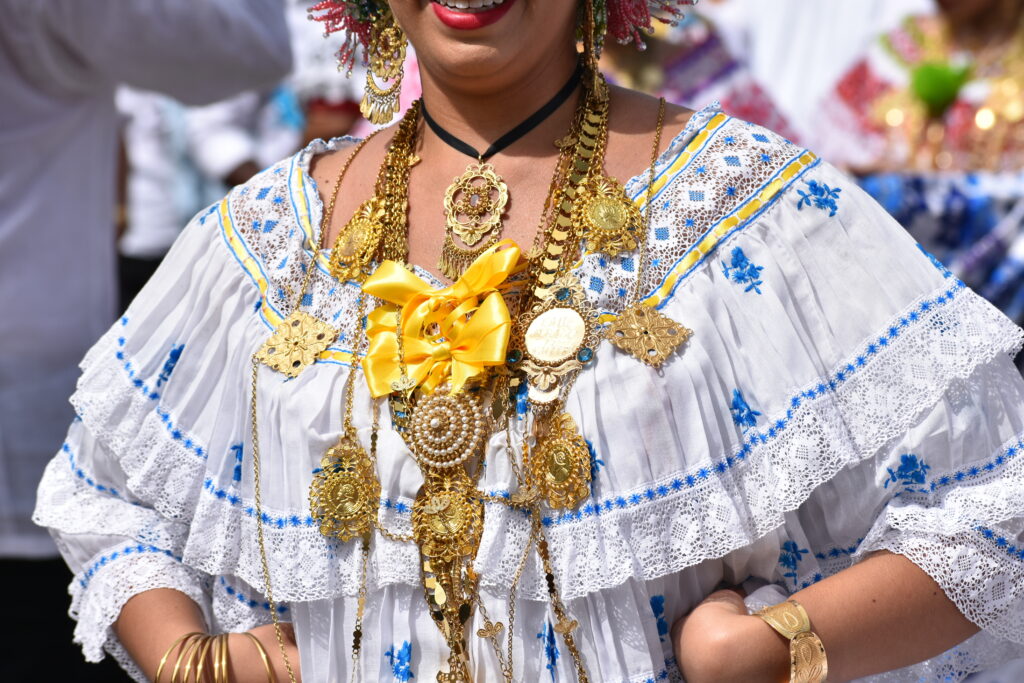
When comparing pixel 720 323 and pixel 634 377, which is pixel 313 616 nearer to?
pixel 634 377

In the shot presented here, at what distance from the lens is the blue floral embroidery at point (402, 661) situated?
171 cm

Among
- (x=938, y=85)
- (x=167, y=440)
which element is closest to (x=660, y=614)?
(x=167, y=440)

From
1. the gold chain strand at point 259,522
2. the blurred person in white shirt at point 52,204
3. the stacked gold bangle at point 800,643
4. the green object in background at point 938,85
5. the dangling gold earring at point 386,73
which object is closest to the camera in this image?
the stacked gold bangle at point 800,643

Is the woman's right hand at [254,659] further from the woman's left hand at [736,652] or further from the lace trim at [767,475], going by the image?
the woman's left hand at [736,652]

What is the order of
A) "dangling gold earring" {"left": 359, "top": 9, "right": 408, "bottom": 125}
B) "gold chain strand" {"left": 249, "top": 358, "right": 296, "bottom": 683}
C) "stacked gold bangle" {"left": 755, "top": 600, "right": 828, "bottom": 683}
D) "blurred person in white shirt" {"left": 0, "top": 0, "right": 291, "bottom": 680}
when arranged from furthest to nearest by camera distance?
"blurred person in white shirt" {"left": 0, "top": 0, "right": 291, "bottom": 680}, "dangling gold earring" {"left": 359, "top": 9, "right": 408, "bottom": 125}, "gold chain strand" {"left": 249, "top": 358, "right": 296, "bottom": 683}, "stacked gold bangle" {"left": 755, "top": 600, "right": 828, "bottom": 683}

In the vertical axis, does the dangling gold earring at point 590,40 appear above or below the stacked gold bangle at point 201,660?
above

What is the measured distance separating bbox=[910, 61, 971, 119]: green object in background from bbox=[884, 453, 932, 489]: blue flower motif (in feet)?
13.5

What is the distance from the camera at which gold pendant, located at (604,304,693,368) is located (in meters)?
1.65

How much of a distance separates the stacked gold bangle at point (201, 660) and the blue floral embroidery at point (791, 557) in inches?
29.3

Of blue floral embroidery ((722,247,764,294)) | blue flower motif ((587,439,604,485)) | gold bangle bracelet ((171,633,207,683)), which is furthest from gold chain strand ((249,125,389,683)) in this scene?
blue floral embroidery ((722,247,764,294))

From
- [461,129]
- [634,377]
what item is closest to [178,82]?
[461,129]

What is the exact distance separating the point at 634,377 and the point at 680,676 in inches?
16.4

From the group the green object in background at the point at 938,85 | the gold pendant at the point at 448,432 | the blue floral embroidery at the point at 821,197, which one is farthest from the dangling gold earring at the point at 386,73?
the green object in background at the point at 938,85

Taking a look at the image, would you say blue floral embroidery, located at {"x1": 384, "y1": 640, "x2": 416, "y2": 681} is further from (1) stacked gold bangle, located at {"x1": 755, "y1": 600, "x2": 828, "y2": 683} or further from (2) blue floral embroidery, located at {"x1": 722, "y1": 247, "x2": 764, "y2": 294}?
(2) blue floral embroidery, located at {"x1": 722, "y1": 247, "x2": 764, "y2": 294}
